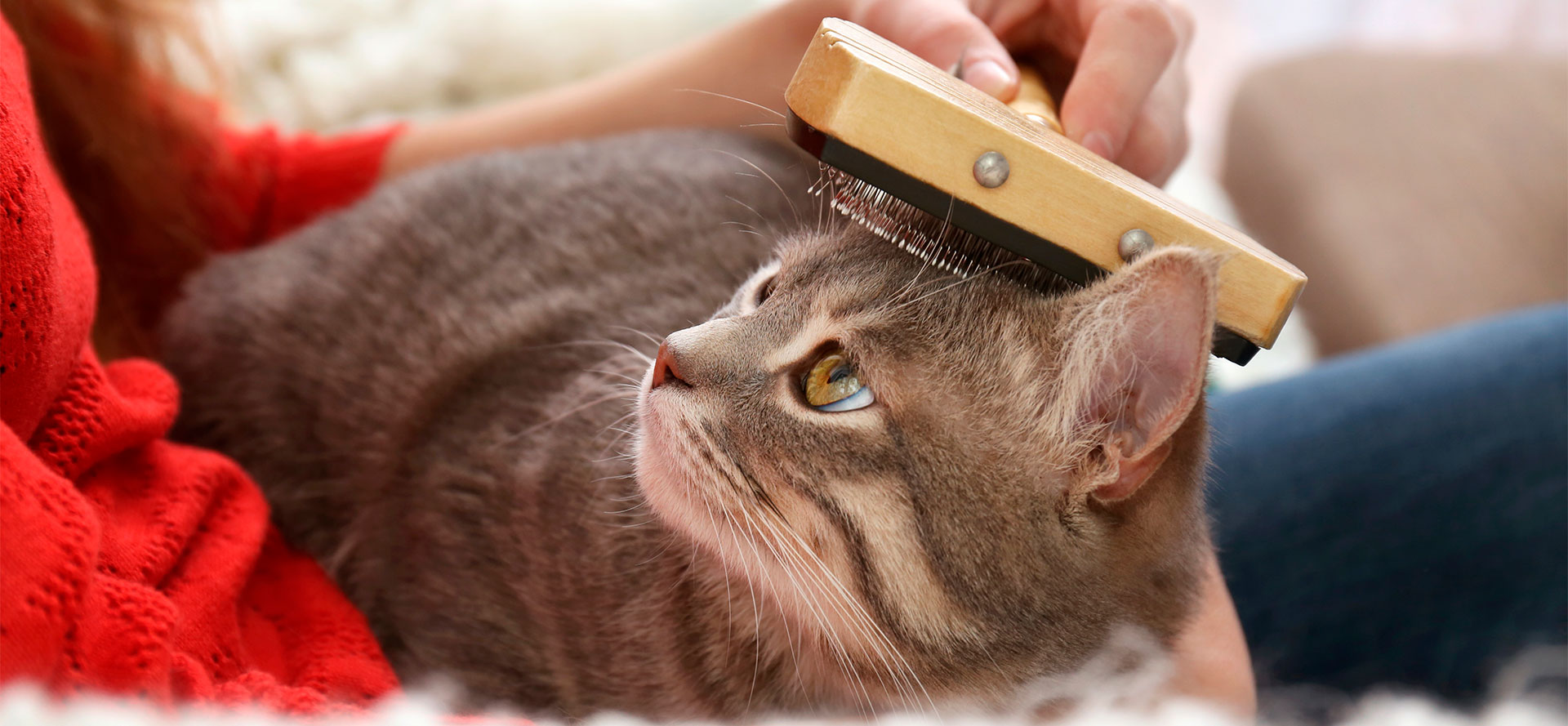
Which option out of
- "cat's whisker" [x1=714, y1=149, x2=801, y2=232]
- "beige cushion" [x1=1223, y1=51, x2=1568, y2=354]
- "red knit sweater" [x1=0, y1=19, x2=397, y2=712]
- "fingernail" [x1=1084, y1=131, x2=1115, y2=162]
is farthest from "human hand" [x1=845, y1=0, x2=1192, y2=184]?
"beige cushion" [x1=1223, y1=51, x2=1568, y2=354]

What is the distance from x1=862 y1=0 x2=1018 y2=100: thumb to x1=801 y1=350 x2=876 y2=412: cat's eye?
7.5 inches

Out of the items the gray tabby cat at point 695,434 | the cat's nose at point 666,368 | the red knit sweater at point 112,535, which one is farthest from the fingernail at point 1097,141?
the red knit sweater at point 112,535

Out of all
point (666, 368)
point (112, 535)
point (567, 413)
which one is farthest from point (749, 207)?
point (112, 535)

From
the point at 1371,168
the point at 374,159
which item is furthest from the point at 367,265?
the point at 1371,168

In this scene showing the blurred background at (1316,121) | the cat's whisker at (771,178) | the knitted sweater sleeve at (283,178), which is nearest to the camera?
the cat's whisker at (771,178)

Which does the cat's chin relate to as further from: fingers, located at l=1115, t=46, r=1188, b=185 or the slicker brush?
fingers, located at l=1115, t=46, r=1188, b=185

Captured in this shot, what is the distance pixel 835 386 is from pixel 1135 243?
20 cm

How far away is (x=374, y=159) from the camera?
1289 mm

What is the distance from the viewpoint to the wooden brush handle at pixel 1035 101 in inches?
25.0

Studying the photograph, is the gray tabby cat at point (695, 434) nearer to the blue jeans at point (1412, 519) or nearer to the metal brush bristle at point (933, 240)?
the metal brush bristle at point (933, 240)

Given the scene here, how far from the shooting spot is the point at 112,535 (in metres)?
0.62

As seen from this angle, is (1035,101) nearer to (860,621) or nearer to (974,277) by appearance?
(974,277)

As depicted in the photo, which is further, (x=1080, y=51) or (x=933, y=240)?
(x=1080, y=51)

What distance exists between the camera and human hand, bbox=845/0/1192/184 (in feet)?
2.19
